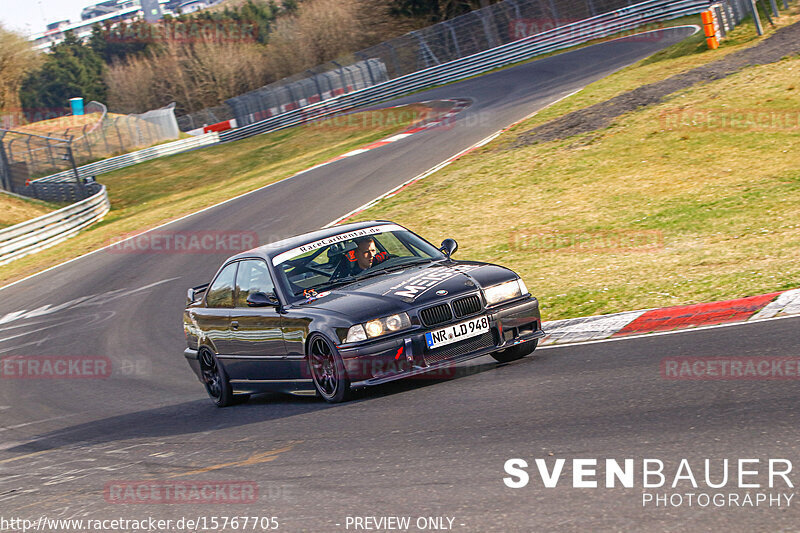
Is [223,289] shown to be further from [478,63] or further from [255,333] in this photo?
[478,63]

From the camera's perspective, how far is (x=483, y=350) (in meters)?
7.49

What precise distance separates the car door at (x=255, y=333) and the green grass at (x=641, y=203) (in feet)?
10.7

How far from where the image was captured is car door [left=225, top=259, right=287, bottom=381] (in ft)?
27.1

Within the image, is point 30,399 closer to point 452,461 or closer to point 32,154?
point 452,461

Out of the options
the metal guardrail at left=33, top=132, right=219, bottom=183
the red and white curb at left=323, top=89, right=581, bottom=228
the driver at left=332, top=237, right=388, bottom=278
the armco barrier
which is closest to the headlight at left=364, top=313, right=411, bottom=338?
the driver at left=332, top=237, right=388, bottom=278

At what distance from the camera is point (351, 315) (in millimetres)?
7293

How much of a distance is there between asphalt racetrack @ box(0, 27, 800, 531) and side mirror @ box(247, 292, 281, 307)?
0.97m

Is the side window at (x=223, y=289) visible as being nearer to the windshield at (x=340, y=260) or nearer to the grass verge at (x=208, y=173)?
the windshield at (x=340, y=260)

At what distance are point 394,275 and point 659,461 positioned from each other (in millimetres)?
3874

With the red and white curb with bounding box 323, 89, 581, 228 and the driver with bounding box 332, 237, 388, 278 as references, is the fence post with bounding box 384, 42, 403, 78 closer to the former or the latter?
the red and white curb with bounding box 323, 89, 581, 228

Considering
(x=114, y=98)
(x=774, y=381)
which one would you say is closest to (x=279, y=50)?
(x=114, y=98)

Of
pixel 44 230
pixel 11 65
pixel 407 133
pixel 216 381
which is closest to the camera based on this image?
pixel 216 381

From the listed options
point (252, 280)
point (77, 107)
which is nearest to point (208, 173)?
point (252, 280)

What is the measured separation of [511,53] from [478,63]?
1617mm
